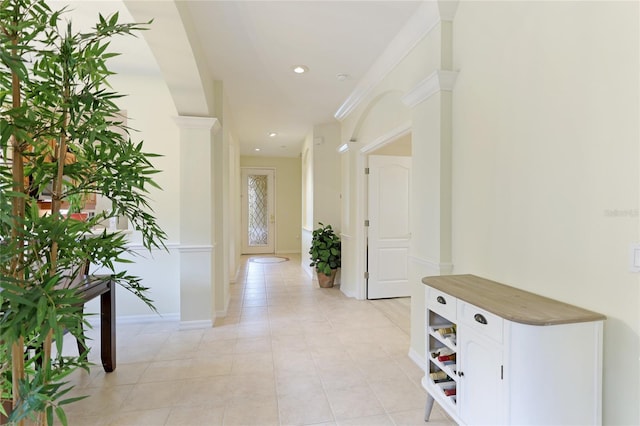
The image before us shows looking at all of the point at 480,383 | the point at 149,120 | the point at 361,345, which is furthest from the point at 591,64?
Result: the point at 149,120

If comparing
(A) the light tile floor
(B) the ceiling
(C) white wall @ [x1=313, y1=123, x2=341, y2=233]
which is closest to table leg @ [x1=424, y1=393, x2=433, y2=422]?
(A) the light tile floor

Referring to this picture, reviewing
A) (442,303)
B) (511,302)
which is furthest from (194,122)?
(511,302)

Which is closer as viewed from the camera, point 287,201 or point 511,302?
point 511,302

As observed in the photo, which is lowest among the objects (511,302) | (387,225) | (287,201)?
(511,302)

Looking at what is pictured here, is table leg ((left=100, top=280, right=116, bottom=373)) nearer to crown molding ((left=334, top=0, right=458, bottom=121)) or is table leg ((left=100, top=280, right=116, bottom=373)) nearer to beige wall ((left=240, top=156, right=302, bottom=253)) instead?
crown molding ((left=334, top=0, right=458, bottom=121))

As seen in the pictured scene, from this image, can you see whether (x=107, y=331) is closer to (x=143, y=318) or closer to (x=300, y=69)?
(x=143, y=318)

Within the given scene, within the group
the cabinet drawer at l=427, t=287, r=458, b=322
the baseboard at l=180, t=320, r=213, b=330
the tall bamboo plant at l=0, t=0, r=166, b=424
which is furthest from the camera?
the baseboard at l=180, t=320, r=213, b=330

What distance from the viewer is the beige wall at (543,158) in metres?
1.22

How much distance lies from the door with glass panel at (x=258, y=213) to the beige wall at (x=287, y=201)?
0.17 meters

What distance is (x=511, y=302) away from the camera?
4.72ft

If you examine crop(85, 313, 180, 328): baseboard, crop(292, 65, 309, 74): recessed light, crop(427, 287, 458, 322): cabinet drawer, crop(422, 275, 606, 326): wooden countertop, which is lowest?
crop(85, 313, 180, 328): baseboard

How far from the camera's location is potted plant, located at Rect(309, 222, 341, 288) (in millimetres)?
4941

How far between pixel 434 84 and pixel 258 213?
6955 millimetres

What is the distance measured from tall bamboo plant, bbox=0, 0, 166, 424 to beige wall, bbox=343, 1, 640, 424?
5.66ft
